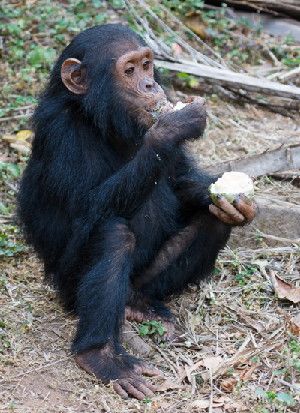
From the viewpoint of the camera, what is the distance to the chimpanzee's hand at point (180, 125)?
664 cm

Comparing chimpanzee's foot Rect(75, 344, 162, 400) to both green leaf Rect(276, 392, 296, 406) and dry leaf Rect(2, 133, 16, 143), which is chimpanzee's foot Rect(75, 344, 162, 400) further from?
dry leaf Rect(2, 133, 16, 143)

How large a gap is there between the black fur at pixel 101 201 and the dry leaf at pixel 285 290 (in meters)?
0.60

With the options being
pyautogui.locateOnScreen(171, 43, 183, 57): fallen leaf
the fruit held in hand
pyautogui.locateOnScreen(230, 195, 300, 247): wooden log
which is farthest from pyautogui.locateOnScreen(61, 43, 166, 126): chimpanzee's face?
pyautogui.locateOnScreen(171, 43, 183, 57): fallen leaf

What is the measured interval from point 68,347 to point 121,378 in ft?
2.10

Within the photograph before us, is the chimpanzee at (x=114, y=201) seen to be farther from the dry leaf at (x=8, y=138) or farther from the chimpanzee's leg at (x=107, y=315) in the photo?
the dry leaf at (x=8, y=138)

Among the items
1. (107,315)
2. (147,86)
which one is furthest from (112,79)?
(107,315)

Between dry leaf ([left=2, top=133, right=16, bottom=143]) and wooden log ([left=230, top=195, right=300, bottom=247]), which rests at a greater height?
wooden log ([left=230, top=195, right=300, bottom=247])

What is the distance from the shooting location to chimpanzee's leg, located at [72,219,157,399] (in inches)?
256

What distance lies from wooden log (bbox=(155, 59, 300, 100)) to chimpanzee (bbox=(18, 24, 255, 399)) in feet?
6.76

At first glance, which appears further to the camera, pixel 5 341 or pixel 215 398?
pixel 5 341

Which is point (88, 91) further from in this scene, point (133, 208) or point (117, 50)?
point (133, 208)

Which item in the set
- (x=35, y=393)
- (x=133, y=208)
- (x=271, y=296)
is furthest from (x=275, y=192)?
(x=35, y=393)

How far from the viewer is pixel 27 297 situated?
299 inches

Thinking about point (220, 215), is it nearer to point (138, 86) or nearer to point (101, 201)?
point (101, 201)
